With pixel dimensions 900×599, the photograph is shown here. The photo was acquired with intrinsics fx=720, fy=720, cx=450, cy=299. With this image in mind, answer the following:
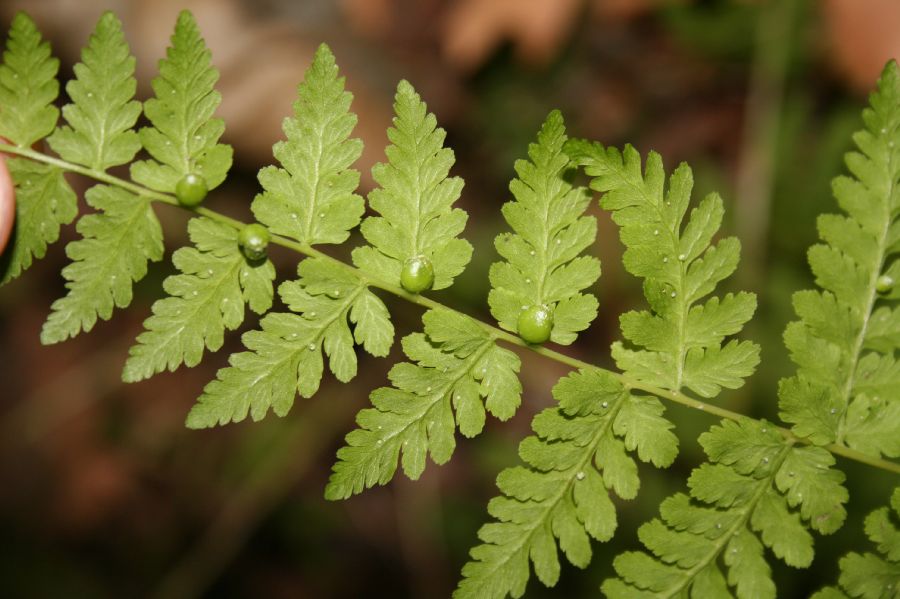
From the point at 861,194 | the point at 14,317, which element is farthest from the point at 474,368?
the point at 14,317

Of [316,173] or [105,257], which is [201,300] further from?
[316,173]

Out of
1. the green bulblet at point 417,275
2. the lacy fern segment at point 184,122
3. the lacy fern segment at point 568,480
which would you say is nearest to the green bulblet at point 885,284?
the lacy fern segment at point 568,480

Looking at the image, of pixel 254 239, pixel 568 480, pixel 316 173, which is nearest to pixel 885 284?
pixel 568 480

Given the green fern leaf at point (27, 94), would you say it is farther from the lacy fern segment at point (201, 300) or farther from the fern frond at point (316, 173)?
the fern frond at point (316, 173)

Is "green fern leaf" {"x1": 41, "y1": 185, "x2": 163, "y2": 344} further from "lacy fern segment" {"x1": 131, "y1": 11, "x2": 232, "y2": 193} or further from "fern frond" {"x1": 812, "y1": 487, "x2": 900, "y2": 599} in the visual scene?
"fern frond" {"x1": 812, "y1": 487, "x2": 900, "y2": 599}

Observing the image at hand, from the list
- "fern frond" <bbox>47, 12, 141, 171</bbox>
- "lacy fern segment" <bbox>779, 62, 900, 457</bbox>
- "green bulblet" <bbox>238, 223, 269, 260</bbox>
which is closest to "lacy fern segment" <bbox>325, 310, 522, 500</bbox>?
"green bulblet" <bbox>238, 223, 269, 260</bbox>

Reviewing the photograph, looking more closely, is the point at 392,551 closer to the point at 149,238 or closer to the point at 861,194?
the point at 149,238
